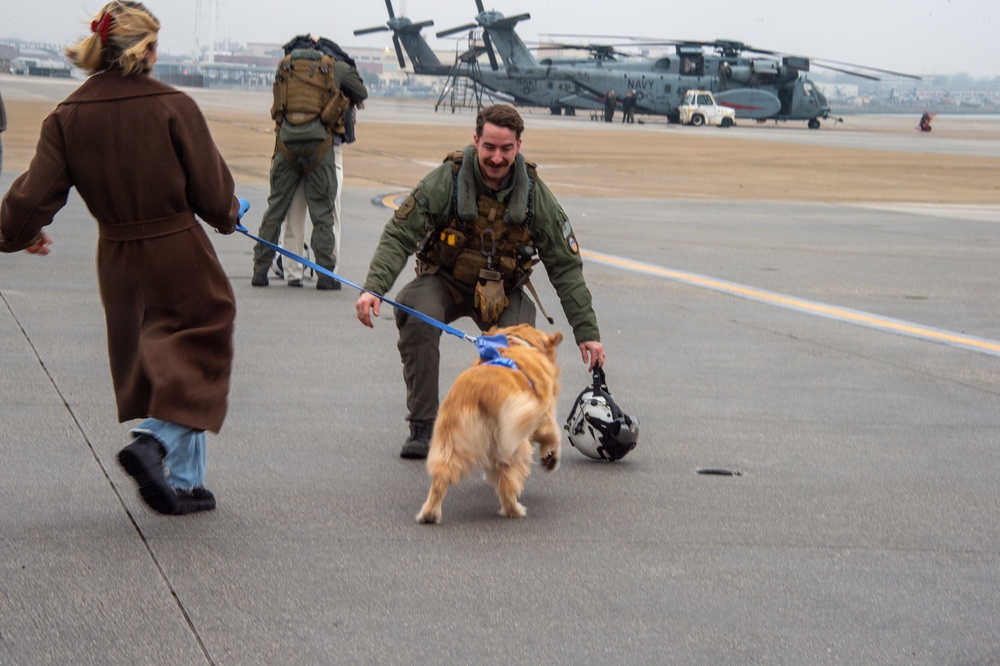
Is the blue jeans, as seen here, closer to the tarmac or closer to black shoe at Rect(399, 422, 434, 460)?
the tarmac

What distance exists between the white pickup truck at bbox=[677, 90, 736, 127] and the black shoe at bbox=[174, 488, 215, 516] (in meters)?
60.1

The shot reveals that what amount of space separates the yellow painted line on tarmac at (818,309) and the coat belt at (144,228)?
21.6 ft

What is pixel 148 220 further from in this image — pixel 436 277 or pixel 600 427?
pixel 600 427

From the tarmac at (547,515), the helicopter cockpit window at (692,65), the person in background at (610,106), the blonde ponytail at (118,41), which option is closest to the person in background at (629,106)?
the person in background at (610,106)

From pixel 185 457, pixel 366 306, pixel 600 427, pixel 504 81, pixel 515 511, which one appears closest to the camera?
pixel 185 457

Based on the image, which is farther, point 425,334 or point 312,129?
point 312,129

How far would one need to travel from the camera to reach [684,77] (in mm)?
68938

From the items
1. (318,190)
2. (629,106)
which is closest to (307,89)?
(318,190)

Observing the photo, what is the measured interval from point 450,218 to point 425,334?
22.4 inches

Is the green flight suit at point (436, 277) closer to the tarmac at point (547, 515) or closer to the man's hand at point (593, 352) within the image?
the man's hand at point (593, 352)

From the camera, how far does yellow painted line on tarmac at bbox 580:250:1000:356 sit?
9.76 m

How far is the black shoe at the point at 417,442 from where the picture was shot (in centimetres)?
619

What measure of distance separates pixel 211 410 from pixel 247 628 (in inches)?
46.1

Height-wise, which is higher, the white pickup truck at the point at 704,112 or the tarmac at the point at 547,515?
the tarmac at the point at 547,515
